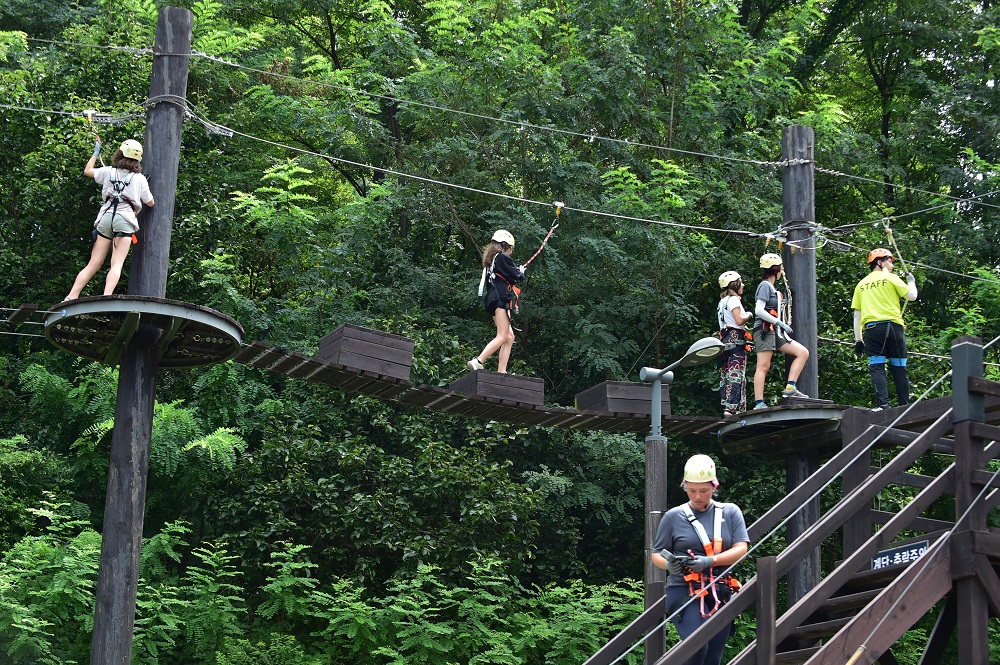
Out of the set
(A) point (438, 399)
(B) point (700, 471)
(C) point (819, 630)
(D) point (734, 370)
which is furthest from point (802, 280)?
(B) point (700, 471)

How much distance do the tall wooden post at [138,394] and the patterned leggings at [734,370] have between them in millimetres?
6048

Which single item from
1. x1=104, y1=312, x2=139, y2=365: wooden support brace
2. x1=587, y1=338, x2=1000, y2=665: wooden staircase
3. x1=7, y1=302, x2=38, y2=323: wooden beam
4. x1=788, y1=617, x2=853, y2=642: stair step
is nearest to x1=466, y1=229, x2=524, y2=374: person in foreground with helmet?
x1=104, y1=312, x2=139, y2=365: wooden support brace

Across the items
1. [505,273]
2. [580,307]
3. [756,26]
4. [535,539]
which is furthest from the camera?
[756,26]

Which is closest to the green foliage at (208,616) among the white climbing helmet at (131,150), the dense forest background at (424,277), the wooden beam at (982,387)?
the dense forest background at (424,277)

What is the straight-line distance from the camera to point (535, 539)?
17.5 metres

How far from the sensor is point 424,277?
18938 mm

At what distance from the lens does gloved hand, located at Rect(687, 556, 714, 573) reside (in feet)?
24.5

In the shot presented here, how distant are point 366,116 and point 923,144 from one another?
10.2 meters

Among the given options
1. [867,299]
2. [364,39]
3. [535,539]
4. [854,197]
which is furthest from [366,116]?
[867,299]

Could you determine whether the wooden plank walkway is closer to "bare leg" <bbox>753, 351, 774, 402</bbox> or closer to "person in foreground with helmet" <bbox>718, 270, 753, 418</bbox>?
"person in foreground with helmet" <bbox>718, 270, 753, 418</bbox>

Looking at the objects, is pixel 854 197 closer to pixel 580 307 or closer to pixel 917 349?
pixel 917 349

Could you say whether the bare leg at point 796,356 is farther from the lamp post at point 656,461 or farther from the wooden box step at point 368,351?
the wooden box step at point 368,351

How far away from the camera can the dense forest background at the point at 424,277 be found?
14.8 m

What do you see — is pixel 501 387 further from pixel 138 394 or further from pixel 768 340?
pixel 138 394
